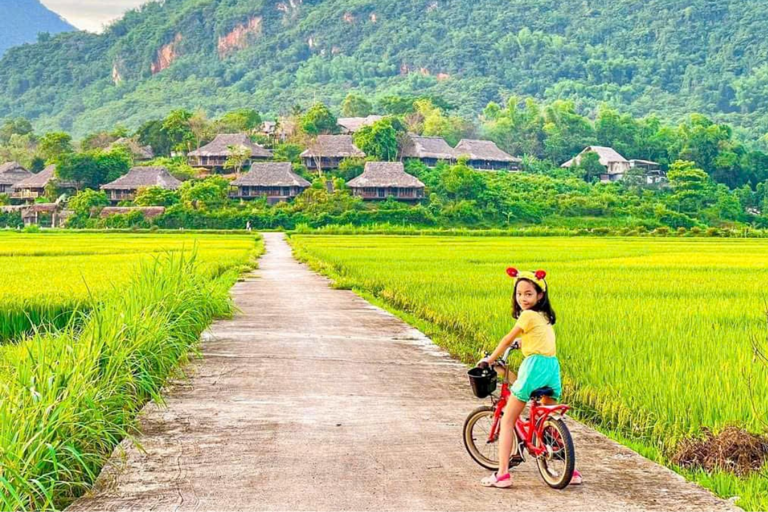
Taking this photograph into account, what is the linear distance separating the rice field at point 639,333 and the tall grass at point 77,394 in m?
3.04

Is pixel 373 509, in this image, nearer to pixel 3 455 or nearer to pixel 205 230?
pixel 3 455

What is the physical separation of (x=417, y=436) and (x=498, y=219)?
202 feet

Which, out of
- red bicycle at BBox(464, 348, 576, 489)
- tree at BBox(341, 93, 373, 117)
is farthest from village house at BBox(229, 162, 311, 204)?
red bicycle at BBox(464, 348, 576, 489)

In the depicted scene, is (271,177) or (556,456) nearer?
(556,456)

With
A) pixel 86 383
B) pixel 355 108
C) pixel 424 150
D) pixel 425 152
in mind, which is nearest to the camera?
pixel 86 383

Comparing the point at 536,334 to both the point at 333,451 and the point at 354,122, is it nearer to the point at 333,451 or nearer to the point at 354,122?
the point at 333,451

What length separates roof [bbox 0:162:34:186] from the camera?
285 ft

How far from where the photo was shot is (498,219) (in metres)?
67.3

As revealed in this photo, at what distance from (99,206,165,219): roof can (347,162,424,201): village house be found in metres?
13.8

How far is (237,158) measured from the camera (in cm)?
7981

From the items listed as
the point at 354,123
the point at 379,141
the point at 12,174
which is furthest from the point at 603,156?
the point at 12,174

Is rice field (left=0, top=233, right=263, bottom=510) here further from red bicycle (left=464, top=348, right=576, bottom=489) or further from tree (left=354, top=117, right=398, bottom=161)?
tree (left=354, top=117, right=398, bottom=161)

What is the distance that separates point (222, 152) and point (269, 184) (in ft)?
37.9

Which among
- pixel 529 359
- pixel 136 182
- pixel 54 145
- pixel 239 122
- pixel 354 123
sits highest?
pixel 354 123
